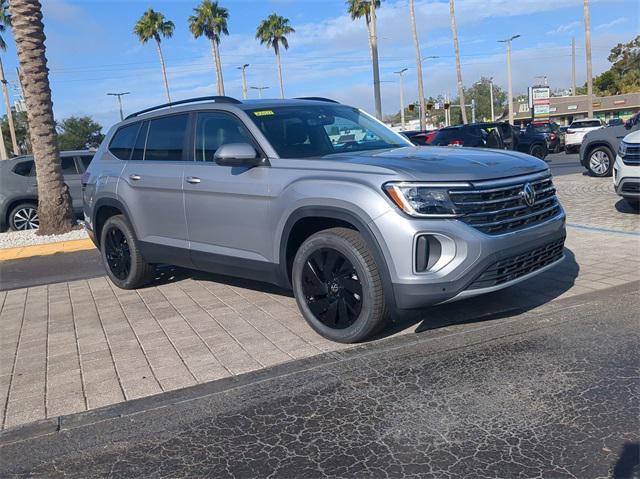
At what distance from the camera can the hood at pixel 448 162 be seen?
4.00 metres

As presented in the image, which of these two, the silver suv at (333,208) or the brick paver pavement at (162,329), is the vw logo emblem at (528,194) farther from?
the brick paver pavement at (162,329)

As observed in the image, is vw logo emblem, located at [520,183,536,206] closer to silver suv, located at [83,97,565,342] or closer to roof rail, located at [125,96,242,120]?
silver suv, located at [83,97,565,342]

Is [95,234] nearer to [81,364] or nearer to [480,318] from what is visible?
[81,364]

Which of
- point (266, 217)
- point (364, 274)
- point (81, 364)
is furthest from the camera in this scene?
point (266, 217)

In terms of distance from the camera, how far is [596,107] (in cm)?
6794

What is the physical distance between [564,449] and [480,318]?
2.01 metres

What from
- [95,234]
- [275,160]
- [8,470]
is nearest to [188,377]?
[8,470]

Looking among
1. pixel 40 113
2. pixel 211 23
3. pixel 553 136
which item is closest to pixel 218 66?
pixel 211 23

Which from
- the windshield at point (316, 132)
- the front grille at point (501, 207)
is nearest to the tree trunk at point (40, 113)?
the windshield at point (316, 132)

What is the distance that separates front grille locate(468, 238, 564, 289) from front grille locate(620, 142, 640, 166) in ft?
14.3

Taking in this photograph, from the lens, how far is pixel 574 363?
151 inches

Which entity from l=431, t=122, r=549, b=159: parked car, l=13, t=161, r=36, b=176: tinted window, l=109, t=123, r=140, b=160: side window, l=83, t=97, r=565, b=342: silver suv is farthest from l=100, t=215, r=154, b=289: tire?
l=431, t=122, r=549, b=159: parked car

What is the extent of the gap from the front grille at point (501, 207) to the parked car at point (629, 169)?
4.47 m

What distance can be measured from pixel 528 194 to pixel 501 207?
1.13 feet
